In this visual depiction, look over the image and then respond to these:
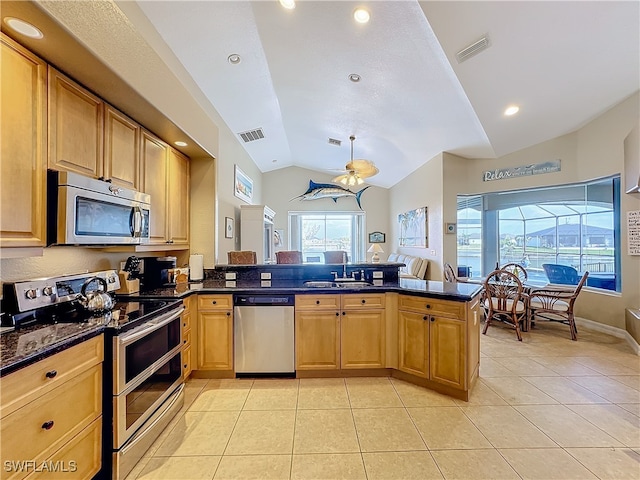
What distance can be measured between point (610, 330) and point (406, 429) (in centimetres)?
424

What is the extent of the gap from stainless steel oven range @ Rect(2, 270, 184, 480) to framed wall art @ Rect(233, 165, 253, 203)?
376 centimetres

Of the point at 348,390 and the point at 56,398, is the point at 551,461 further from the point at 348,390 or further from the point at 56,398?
the point at 56,398

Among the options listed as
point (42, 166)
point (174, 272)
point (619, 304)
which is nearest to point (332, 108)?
point (174, 272)

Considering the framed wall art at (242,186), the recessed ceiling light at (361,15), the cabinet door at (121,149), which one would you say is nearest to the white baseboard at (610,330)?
the recessed ceiling light at (361,15)

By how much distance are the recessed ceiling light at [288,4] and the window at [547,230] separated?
15.2 feet

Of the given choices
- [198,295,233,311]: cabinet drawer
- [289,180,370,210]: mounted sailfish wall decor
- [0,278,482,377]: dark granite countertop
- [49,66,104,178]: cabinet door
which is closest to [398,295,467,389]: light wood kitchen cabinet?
[0,278,482,377]: dark granite countertop

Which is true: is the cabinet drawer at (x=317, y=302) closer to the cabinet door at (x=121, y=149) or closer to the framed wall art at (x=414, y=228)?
the cabinet door at (x=121, y=149)

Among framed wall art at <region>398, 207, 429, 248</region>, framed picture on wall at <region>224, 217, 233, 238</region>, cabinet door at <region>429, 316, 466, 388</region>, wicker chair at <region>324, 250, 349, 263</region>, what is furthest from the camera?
framed wall art at <region>398, 207, 429, 248</region>

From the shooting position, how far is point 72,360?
4.72 ft

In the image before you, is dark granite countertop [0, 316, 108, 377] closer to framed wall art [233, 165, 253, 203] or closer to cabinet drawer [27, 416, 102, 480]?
cabinet drawer [27, 416, 102, 480]

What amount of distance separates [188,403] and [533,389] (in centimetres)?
308

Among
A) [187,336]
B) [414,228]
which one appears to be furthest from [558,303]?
[187,336]

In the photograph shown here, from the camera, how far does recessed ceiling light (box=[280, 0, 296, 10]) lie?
2756 millimetres

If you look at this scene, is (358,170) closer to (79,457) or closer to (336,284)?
(336,284)
